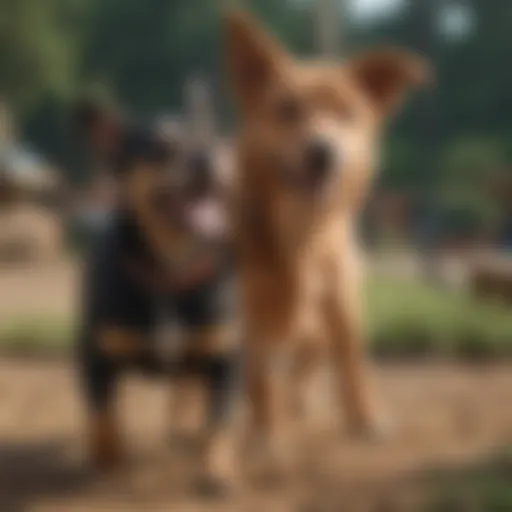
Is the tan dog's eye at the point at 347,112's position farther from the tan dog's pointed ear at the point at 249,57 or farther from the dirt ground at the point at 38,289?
the dirt ground at the point at 38,289

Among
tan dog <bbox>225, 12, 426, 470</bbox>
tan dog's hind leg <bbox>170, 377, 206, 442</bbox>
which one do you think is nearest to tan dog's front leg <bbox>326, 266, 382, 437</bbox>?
tan dog <bbox>225, 12, 426, 470</bbox>

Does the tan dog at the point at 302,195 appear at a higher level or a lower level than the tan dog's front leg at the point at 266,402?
higher

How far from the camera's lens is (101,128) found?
2.23ft

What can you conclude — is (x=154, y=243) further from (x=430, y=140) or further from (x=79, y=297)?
(x=430, y=140)

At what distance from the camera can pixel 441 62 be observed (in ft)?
2.50

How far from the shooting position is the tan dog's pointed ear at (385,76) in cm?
72

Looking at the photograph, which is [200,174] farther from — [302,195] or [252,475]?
[252,475]

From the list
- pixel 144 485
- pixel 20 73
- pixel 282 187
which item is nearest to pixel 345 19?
pixel 282 187

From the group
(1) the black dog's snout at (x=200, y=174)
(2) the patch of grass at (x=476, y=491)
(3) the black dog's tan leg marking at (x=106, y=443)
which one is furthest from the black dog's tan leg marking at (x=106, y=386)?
(2) the patch of grass at (x=476, y=491)

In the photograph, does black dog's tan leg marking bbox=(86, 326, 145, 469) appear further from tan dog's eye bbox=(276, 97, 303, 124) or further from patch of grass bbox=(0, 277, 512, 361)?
tan dog's eye bbox=(276, 97, 303, 124)

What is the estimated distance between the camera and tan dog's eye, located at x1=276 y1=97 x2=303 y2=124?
0.69 meters

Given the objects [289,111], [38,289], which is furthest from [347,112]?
[38,289]

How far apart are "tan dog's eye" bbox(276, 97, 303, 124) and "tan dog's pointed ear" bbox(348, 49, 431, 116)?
6 cm

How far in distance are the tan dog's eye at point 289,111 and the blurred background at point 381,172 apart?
38mm
